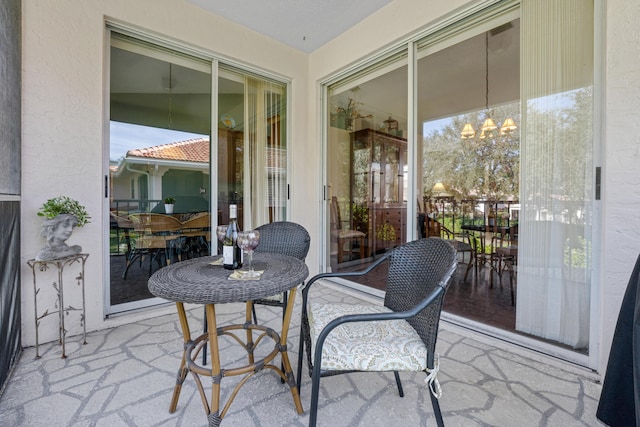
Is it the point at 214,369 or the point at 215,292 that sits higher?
the point at 215,292

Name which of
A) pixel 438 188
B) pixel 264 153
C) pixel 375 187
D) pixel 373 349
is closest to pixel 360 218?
pixel 375 187

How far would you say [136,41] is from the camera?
2.61 m

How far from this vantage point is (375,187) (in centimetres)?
439

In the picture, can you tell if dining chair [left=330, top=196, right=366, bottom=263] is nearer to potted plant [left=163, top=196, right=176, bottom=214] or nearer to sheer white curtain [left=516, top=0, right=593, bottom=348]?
potted plant [left=163, top=196, right=176, bottom=214]

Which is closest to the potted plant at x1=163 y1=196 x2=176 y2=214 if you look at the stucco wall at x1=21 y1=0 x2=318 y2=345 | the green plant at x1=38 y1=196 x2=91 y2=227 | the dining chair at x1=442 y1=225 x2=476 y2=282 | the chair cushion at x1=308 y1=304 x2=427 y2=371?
the stucco wall at x1=21 y1=0 x2=318 y2=345

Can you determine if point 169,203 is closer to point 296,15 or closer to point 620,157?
point 296,15

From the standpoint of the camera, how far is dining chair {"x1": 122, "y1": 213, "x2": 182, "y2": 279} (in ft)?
9.20

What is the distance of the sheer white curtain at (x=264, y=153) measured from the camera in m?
3.41

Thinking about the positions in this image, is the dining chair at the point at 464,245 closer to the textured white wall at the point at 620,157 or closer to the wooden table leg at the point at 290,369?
the textured white wall at the point at 620,157

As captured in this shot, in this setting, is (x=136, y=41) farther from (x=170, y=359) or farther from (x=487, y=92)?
(x=487, y=92)

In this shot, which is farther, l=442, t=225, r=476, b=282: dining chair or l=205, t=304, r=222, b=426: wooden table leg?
l=442, t=225, r=476, b=282: dining chair

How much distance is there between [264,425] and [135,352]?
1221 millimetres

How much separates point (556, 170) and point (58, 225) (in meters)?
3.45

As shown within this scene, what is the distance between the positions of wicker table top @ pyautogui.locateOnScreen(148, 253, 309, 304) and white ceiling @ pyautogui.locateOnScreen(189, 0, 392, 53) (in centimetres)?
261
